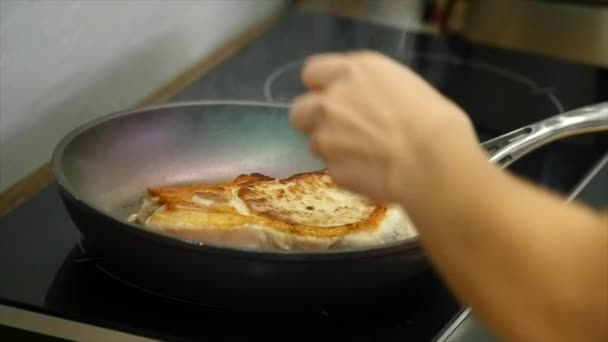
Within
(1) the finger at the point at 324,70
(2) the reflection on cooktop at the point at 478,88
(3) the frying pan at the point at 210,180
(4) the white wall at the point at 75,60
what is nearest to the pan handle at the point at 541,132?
(3) the frying pan at the point at 210,180

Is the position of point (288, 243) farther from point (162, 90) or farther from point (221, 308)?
point (162, 90)

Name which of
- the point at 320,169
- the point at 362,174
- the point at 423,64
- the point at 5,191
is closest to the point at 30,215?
the point at 5,191

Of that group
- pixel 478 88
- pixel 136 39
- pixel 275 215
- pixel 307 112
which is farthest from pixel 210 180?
pixel 478 88

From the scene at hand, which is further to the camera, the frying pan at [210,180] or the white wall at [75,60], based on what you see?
the white wall at [75,60]

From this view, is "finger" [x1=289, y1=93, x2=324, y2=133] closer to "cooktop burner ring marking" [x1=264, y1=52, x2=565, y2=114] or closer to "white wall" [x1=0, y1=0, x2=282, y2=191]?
"white wall" [x1=0, y1=0, x2=282, y2=191]

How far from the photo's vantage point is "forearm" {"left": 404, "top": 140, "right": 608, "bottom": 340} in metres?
0.51

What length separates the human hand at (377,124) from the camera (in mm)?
547

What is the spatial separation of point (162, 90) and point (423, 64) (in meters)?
0.44

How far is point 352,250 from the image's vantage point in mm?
A: 724

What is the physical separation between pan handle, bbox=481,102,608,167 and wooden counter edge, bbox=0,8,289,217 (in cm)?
49

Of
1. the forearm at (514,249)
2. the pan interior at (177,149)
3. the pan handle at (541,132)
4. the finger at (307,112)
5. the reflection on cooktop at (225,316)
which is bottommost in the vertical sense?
the reflection on cooktop at (225,316)

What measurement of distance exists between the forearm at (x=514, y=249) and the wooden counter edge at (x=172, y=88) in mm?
555

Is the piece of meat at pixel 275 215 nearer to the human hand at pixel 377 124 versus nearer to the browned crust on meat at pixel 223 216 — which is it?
the browned crust on meat at pixel 223 216

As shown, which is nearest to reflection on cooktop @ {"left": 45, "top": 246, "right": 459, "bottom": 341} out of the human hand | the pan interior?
the pan interior
